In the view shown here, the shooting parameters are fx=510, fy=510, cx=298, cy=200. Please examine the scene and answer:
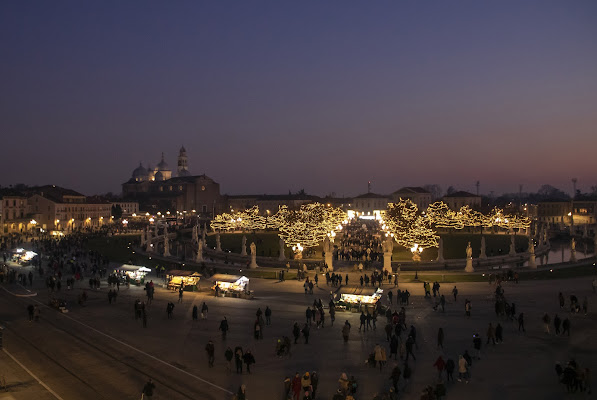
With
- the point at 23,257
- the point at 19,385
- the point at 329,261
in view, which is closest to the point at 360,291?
the point at 329,261

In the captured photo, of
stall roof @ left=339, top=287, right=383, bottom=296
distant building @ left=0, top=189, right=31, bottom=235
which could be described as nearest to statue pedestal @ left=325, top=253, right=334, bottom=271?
stall roof @ left=339, top=287, right=383, bottom=296

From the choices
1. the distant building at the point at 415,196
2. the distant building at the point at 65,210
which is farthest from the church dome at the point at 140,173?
the distant building at the point at 415,196

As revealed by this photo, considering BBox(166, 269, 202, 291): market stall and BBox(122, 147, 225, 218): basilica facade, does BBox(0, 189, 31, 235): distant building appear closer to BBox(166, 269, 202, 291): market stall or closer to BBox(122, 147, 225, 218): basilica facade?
BBox(122, 147, 225, 218): basilica facade

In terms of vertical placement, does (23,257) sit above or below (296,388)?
above

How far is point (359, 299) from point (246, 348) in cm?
712

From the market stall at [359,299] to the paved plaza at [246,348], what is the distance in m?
0.57

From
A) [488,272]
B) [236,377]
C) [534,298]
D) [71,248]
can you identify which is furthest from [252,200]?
[236,377]

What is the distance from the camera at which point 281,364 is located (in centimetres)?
1633

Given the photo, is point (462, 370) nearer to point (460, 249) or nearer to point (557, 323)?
point (557, 323)

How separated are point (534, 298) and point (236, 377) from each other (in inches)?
711

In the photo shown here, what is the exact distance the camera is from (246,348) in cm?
1817

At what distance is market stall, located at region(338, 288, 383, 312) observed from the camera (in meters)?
23.4

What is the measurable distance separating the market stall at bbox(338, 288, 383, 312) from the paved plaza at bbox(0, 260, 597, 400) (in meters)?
0.57

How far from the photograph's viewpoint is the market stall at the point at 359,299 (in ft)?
76.6
